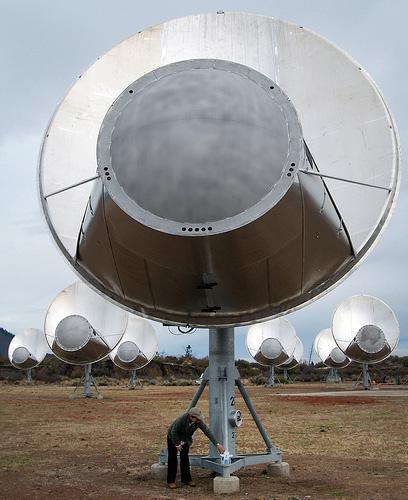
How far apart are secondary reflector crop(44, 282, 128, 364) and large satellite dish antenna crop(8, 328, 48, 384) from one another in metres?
20.1

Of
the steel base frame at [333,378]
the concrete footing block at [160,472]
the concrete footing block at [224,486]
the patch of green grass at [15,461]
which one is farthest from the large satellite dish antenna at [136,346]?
the concrete footing block at [224,486]

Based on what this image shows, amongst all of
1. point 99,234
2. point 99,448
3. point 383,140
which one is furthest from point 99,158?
point 99,448

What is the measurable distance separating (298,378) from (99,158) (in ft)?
188

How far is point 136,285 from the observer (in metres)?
7.58

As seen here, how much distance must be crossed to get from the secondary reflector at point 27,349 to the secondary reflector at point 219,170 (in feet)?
127

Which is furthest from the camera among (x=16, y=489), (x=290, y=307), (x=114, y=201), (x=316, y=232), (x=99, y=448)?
(x=99, y=448)

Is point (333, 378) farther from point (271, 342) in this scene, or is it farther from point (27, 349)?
point (27, 349)

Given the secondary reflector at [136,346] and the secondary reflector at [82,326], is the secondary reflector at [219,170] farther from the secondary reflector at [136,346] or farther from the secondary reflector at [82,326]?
the secondary reflector at [136,346]

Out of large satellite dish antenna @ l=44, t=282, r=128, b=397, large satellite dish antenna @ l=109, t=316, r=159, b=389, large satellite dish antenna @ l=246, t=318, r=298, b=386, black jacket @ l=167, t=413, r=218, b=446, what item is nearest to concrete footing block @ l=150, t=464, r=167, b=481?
black jacket @ l=167, t=413, r=218, b=446

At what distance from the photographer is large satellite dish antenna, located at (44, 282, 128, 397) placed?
24.8m

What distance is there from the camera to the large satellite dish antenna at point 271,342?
39969 millimetres

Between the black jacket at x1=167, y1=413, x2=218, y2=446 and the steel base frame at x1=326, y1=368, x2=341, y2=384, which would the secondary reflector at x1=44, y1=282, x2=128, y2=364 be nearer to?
the black jacket at x1=167, y1=413, x2=218, y2=446

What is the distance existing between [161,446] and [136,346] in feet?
82.1

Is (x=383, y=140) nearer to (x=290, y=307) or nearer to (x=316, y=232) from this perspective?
(x=316, y=232)
